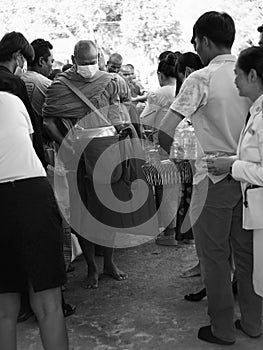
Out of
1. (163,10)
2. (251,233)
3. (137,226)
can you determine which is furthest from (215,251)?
(163,10)

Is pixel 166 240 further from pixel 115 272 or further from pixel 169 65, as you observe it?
pixel 169 65

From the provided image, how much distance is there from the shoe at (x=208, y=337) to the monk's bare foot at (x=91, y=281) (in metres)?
1.10

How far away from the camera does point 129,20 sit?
1872cm

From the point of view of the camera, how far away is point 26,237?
2.36 meters

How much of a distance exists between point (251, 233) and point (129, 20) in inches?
662

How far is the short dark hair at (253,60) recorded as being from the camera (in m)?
2.52

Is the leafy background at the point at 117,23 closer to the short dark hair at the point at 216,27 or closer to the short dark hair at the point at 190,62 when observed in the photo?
the short dark hair at the point at 190,62

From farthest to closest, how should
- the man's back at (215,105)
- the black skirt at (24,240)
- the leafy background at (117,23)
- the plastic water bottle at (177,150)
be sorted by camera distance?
the leafy background at (117,23) → the plastic water bottle at (177,150) → the man's back at (215,105) → the black skirt at (24,240)

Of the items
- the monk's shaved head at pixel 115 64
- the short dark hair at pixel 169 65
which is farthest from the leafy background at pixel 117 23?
the short dark hair at pixel 169 65

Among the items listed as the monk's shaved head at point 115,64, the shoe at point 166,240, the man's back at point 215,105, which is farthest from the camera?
the monk's shaved head at point 115,64

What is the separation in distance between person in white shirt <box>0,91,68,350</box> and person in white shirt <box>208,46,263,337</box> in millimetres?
856

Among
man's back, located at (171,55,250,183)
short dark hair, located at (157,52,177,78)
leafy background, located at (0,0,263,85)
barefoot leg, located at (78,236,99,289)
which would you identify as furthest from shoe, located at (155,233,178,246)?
leafy background, located at (0,0,263,85)

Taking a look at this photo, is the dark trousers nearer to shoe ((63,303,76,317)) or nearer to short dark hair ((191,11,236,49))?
short dark hair ((191,11,236,49))

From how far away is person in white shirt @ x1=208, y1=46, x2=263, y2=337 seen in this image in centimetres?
246
